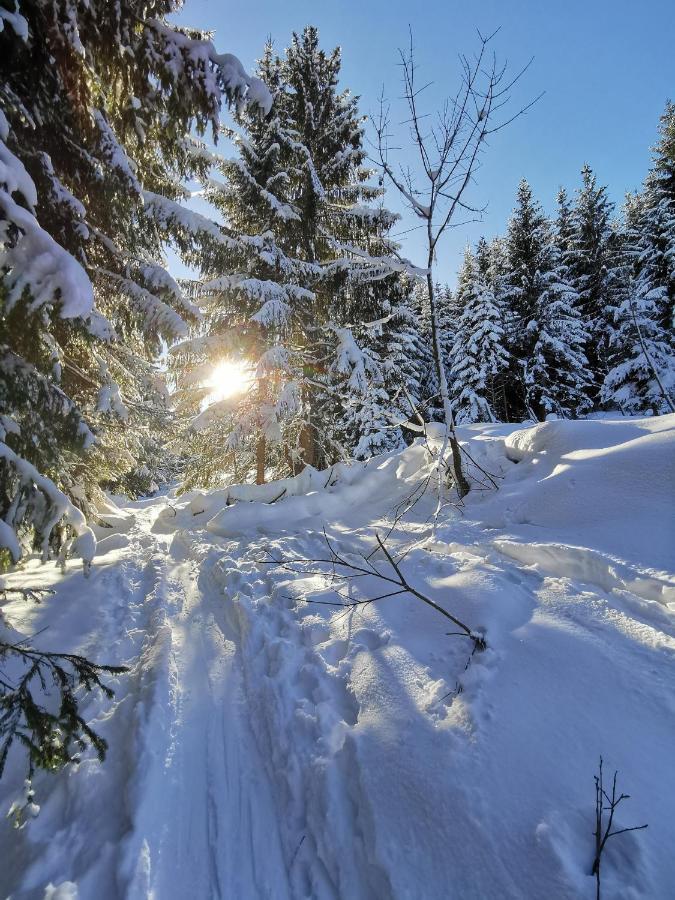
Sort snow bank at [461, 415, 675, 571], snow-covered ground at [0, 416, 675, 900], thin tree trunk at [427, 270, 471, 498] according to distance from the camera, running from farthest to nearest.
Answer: thin tree trunk at [427, 270, 471, 498], snow bank at [461, 415, 675, 571], snow-covered ground at [0, 416, 675, 900]

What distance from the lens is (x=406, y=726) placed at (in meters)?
2.33

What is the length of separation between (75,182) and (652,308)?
69.3 ft

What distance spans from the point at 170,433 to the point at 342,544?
6.35 m

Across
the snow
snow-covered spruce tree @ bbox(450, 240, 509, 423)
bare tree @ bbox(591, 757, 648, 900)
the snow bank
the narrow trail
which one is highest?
snow-covered spruce tree @ bbox(450, 240, 509, 423)

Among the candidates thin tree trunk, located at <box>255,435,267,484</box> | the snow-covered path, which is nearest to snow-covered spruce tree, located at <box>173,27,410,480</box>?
thin tree trunk, located at <box>255,435,267,484</box>

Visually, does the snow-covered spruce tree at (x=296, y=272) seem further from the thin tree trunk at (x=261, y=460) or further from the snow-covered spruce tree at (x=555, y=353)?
the snow-covered spruce tree at (x=555, y=353)

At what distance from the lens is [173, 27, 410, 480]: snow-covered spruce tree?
367 inches

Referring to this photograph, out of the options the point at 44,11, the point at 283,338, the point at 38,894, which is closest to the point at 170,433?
the point at 283,338

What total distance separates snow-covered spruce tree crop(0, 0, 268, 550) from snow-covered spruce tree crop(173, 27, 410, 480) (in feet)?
14.6

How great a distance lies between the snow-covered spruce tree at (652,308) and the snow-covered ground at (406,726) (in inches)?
630

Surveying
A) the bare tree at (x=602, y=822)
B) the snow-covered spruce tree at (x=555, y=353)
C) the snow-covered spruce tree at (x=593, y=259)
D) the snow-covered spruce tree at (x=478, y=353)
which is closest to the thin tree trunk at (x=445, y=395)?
the bare tree at (x=602, y=822)

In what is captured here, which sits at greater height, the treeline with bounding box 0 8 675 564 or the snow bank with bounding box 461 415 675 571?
the treeline with bounding box 0 8 675 564

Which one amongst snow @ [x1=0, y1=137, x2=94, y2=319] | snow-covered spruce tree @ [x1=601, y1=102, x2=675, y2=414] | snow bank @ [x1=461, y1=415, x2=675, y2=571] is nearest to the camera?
snow @ [x1=0, y1=137, x2=94, y2=319]

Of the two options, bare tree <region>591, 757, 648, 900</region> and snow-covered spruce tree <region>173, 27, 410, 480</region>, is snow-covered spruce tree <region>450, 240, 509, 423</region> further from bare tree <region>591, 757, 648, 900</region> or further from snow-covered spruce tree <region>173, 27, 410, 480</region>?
bare tree <region>591, 757, 648, 900</region>
